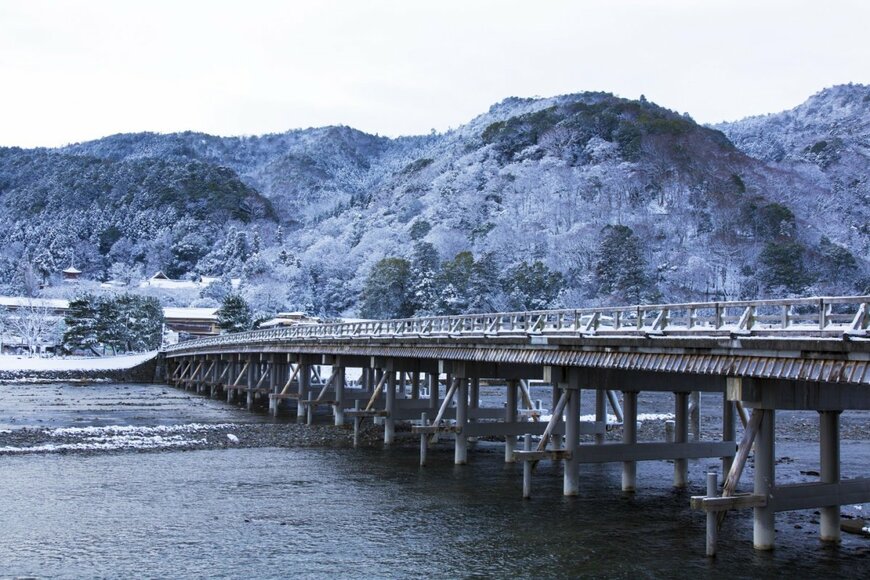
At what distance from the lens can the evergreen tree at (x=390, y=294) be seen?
109 m

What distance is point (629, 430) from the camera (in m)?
25.7

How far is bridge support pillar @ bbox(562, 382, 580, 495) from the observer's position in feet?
79.6

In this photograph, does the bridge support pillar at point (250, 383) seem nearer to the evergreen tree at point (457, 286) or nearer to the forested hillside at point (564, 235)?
the evergreen tree at point (457, 286)

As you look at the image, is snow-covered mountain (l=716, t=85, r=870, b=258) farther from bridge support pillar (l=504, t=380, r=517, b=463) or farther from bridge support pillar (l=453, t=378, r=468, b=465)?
bridge support pillar (l=453, t=378, r=468, b=465)

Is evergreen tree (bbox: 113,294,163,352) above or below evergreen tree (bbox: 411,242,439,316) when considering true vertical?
below

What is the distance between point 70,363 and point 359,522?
7430 centimetres

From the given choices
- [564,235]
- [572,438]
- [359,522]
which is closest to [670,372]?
[572,438]

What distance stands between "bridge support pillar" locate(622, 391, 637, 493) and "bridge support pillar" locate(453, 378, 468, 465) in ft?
20.0

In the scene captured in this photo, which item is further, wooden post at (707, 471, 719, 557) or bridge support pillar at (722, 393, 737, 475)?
bridge support pillar at (722, 393, 737, 475)

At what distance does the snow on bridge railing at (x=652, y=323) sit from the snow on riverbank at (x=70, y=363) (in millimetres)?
→ 50636

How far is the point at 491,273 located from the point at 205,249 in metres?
103

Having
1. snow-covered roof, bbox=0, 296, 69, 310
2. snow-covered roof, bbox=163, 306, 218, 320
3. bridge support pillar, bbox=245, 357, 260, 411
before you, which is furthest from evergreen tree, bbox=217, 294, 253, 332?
bridge support pillar, bbox=245, 357, 260, 411

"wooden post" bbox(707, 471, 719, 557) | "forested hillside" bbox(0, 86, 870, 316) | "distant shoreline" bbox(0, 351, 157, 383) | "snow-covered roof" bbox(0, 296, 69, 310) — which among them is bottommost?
"distant shoreline" bbox(0, 351, 157, 383)

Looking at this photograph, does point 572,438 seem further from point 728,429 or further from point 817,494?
point 817,494
